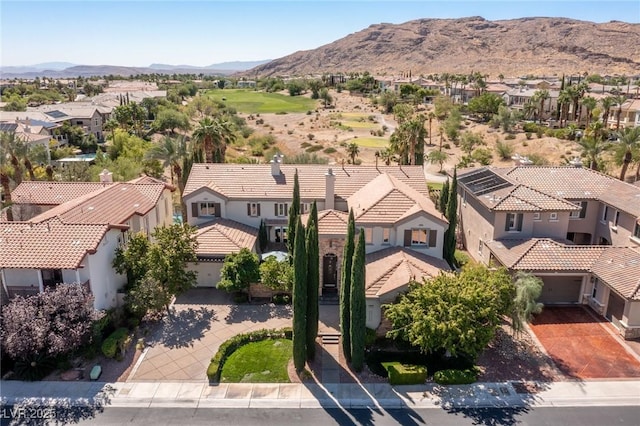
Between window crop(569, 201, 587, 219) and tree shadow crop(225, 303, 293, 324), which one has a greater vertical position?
window crop(569, 201, 587, 219)

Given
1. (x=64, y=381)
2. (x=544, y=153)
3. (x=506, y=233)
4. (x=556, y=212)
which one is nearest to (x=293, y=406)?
(x=64, y=381)

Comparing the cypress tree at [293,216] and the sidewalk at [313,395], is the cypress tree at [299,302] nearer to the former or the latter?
the sidewalk at [313,395]

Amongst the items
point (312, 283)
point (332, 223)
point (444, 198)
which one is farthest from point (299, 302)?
point (444, 198)

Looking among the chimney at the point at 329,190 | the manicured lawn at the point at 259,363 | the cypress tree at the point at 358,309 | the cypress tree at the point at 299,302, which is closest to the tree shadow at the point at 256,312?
the manicured lawn at the point at 259,363

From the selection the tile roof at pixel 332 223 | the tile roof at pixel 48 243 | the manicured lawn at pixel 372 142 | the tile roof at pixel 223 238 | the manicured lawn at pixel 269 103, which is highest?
the manicured lawn at pixel 269 103

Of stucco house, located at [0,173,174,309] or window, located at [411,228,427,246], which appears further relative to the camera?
window, located at [411,228,427,246]

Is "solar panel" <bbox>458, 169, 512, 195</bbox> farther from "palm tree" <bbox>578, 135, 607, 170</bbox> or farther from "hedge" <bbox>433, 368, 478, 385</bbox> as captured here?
"palm tree" <bbox>578, 135, 607, 170</bbox>

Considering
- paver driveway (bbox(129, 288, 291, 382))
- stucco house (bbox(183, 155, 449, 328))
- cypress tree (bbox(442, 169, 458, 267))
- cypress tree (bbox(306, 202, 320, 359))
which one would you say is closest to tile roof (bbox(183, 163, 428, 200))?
stucco house (bbox(183, 155, 449, 328))
